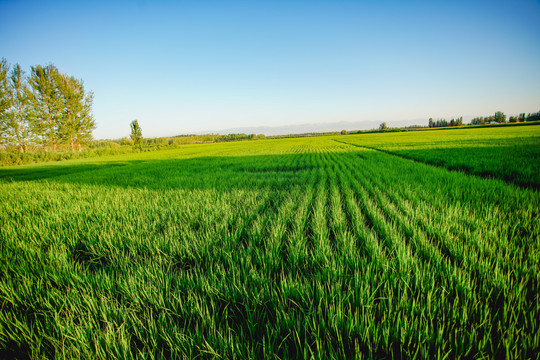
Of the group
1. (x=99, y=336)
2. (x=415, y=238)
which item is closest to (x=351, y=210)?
(x=415, y=238)

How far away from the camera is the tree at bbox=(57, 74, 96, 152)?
33562mm

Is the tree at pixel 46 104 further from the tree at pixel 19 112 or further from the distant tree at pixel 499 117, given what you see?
the distant tree at pixel 499 117

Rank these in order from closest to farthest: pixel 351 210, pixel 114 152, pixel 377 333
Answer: pixel 377 333
pixel 351 210
pixel 114 152

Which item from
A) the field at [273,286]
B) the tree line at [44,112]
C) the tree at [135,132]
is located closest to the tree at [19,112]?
the tree line at [44,112]

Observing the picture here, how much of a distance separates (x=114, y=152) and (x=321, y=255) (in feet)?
150

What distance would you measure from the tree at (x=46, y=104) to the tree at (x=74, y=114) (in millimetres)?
686

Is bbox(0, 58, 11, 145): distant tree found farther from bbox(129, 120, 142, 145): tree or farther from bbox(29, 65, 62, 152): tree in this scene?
bbox(129, 120, 142, 145): tree

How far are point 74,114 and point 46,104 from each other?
341cm

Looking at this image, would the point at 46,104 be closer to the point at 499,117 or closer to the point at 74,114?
the point at 74,114

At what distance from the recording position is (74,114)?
115ft

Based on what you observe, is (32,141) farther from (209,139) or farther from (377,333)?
(209,139)

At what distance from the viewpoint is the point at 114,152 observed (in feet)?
119

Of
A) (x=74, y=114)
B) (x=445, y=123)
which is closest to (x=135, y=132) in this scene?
(x=74, y=114)

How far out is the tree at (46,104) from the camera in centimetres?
3107
